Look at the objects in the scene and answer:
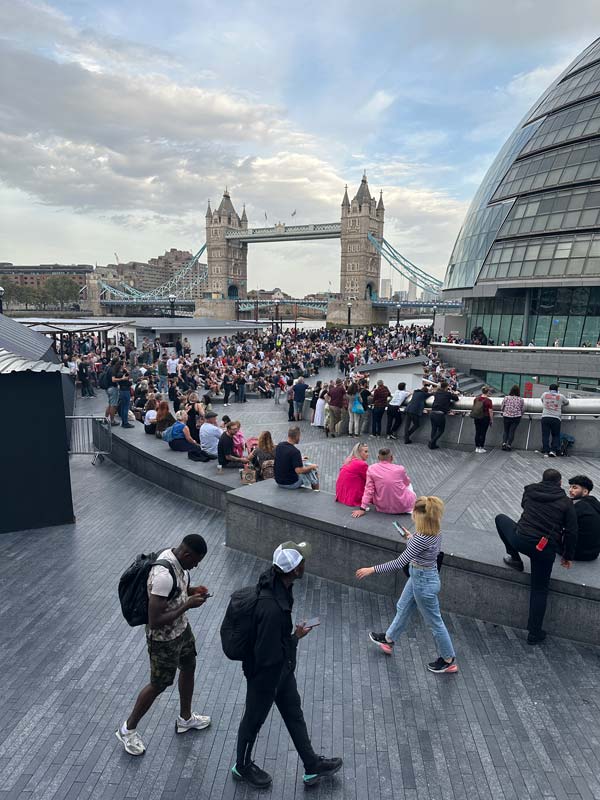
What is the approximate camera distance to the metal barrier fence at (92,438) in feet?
43.9

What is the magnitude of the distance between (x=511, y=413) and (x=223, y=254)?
141820 millimetres

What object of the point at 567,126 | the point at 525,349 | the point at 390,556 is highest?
the point at 567,126

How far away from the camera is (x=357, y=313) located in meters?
113

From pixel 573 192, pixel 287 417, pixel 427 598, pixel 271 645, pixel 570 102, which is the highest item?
pixel 570 102

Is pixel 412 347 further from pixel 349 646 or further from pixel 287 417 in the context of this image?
pixel 349 646

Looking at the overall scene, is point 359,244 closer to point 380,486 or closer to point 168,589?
point 380,486

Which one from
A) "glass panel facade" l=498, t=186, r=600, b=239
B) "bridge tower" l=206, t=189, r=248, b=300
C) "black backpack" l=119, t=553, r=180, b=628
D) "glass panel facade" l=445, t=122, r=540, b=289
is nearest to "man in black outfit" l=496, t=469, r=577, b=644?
"black backpack" l=119, t=553, r=180, b=628

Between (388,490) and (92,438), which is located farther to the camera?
(92,438)

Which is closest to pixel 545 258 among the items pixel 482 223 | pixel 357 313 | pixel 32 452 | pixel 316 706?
pixel 482 223

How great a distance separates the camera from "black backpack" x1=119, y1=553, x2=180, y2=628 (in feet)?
12.6

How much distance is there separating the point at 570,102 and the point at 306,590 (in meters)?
36.2

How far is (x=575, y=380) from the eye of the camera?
→ 1052 inches

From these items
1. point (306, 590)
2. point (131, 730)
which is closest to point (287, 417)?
point (306, 590)

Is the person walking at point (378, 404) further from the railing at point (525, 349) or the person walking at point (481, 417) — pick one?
the railing at point (525, 349)
